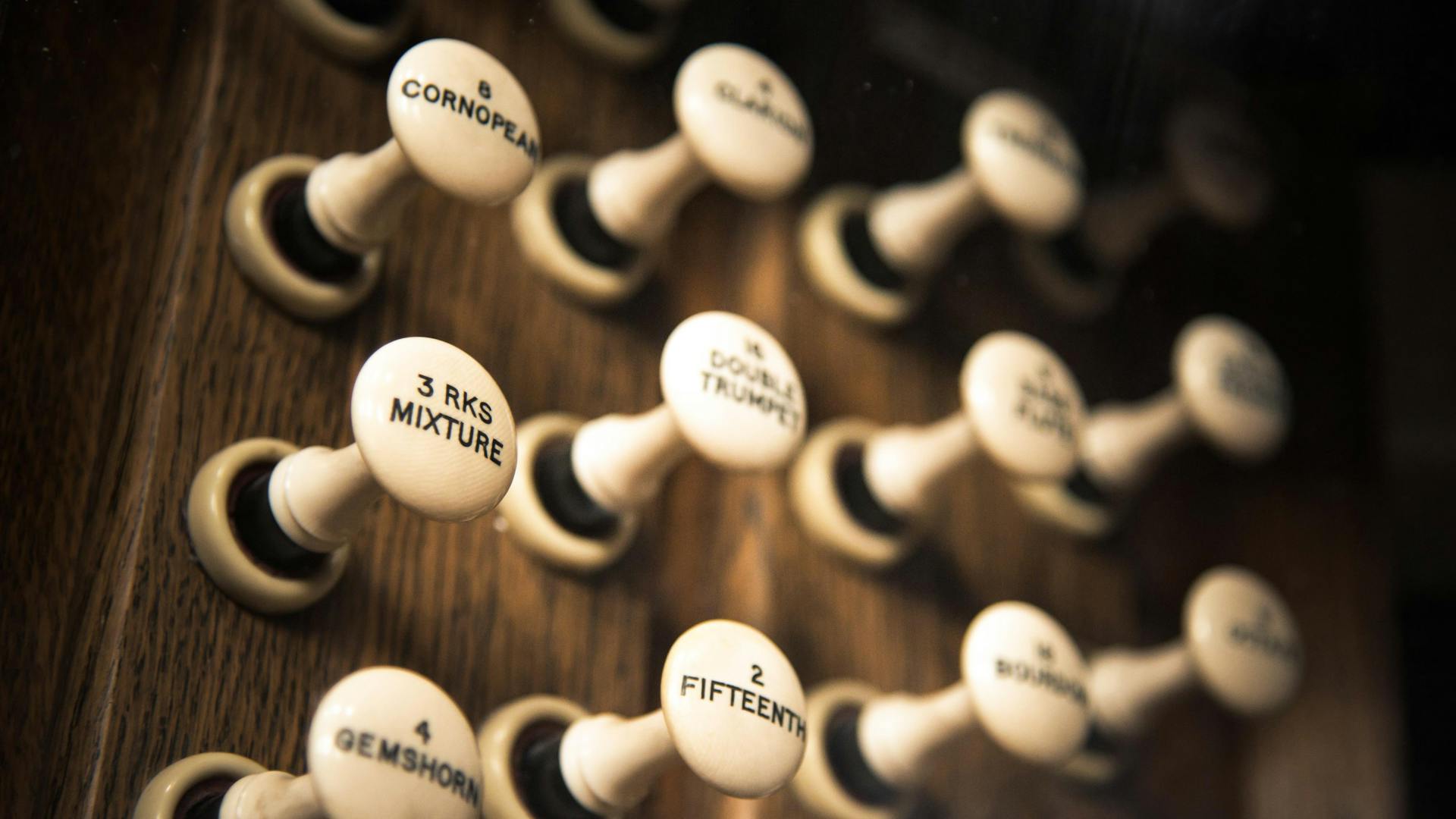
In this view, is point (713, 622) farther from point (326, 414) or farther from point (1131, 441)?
point (1131, 441)

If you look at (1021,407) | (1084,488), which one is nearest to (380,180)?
(1021,407)

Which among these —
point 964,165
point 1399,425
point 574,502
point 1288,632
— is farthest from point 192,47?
point 1399,425

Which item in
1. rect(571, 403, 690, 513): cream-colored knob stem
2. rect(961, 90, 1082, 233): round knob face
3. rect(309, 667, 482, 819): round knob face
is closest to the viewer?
rect(309, 667, 482, 819): round knob face

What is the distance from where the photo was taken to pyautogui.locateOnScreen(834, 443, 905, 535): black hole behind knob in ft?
1.52

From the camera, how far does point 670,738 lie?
32 centimetres

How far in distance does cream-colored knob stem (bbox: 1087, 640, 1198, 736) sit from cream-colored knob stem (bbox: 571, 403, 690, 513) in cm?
22

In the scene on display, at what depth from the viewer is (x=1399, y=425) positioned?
26.4 inches

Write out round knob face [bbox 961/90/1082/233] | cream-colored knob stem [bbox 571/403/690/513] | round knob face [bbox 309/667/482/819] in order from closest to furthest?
round knob face [bbox 309/667/482/819]
cream-colored knob stem [bbox 571/403/690/513]
round knob face [bbox 961/90/1082/233]

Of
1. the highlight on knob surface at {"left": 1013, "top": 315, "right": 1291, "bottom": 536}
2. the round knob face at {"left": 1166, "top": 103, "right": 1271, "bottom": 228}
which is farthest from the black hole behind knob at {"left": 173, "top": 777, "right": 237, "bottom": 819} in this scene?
the round knob face at {"left": 1166, "top": 103, "right": 1271, "bottom": 228}

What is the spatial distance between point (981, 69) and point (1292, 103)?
203 millimetres

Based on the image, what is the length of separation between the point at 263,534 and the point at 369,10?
0.15 metres

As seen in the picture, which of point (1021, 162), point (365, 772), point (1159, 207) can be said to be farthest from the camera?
point (1159, 207)

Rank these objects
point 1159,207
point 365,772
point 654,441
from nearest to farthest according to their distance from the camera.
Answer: point 365,772 < point 654,441 < point 1159,207

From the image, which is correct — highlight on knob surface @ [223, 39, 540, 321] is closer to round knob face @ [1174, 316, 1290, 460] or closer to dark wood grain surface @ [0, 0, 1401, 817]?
dark wood grain surface @ [0, 0, 1401, 817]
